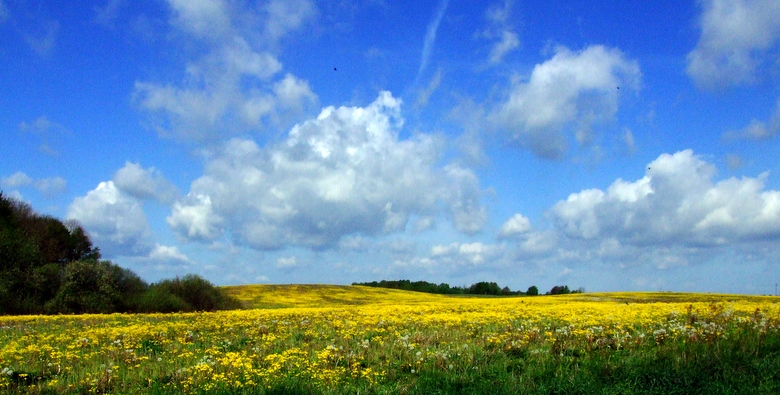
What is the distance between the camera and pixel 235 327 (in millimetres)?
16141

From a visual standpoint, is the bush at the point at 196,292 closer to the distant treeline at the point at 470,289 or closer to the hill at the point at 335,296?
the hill at the point at 335,296

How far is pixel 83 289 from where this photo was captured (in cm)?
→ 3522

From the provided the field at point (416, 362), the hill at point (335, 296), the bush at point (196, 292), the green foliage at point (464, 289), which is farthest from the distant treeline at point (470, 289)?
the field at point (416, 362)

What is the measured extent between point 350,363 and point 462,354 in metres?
2.16

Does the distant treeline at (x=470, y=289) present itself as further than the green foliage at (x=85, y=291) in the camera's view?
Yes

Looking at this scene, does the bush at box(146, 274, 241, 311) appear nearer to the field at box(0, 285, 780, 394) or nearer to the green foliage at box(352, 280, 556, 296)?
the field at box(0, 285, 780, 394)

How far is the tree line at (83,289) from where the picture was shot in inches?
1346

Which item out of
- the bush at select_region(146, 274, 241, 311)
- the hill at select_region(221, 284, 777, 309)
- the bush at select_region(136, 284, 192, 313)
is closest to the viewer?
the bush at select_region(136, 284, 192, 313)

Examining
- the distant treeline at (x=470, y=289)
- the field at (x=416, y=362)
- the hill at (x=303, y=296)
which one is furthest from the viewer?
the distant treeline at (x=470, y=289)

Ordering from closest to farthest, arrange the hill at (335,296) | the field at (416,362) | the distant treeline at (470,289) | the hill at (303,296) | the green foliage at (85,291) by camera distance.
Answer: the field at (416,362) → the green foliage at (85,291) → the hill at (335,296) → the hill at (303,296) → the distant treeline at (470,289)

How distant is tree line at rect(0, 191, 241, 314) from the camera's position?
34.2 meters

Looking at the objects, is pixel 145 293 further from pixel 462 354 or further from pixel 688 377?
pixel 688 377

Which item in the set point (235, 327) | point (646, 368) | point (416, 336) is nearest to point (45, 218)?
point (235, 327)

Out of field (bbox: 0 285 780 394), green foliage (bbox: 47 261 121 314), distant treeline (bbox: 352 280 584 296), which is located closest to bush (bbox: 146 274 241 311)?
green foliage (bbox: 47 261 121 314)
